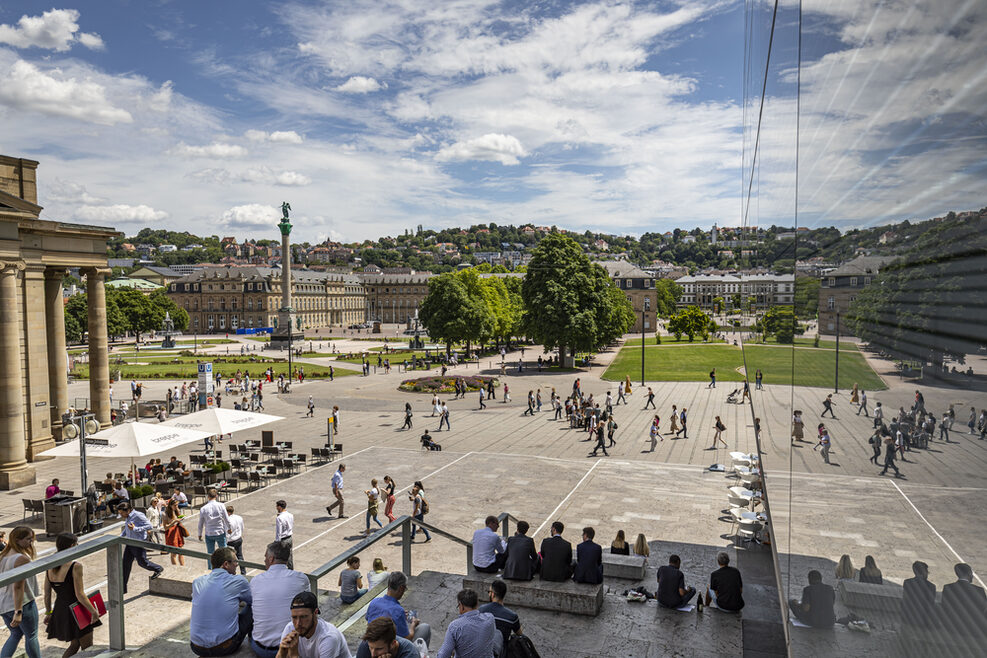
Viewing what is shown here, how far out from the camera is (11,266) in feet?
74.1

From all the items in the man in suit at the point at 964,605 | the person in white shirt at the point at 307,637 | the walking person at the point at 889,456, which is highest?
the walking person at the point at 889,456

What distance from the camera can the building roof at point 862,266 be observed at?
156 centimetres

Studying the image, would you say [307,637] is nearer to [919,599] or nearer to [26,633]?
[26,633]

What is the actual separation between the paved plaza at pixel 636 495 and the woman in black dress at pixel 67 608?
24 cm

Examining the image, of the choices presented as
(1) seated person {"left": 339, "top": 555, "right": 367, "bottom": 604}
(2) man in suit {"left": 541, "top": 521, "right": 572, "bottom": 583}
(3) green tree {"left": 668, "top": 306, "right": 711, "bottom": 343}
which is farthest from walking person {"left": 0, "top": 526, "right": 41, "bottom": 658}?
(3) green tree {"left": 668, "top": 306, "right": 711, "bottom": 343}

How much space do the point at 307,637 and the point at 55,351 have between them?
2769cm

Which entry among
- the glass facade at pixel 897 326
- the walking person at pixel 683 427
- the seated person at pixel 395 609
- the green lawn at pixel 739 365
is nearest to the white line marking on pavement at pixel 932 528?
the glass facade at pixel 897 326

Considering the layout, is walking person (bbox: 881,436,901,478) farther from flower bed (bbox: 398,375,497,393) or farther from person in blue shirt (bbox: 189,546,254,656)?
flower bed (bbox: 398,375,497,393)

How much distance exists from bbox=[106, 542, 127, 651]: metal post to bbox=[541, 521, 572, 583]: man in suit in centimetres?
543

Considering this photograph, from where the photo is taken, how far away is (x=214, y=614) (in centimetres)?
669

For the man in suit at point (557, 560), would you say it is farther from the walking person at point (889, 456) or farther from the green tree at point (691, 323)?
the green tree at point (691, 323)

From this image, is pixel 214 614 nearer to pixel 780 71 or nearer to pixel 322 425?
pixel 780 71

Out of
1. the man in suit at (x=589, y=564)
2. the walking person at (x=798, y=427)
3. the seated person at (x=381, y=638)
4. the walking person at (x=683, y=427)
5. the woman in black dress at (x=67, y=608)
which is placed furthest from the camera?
the walking person at (x=683, y=427)

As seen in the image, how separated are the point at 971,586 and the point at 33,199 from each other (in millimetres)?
31577
